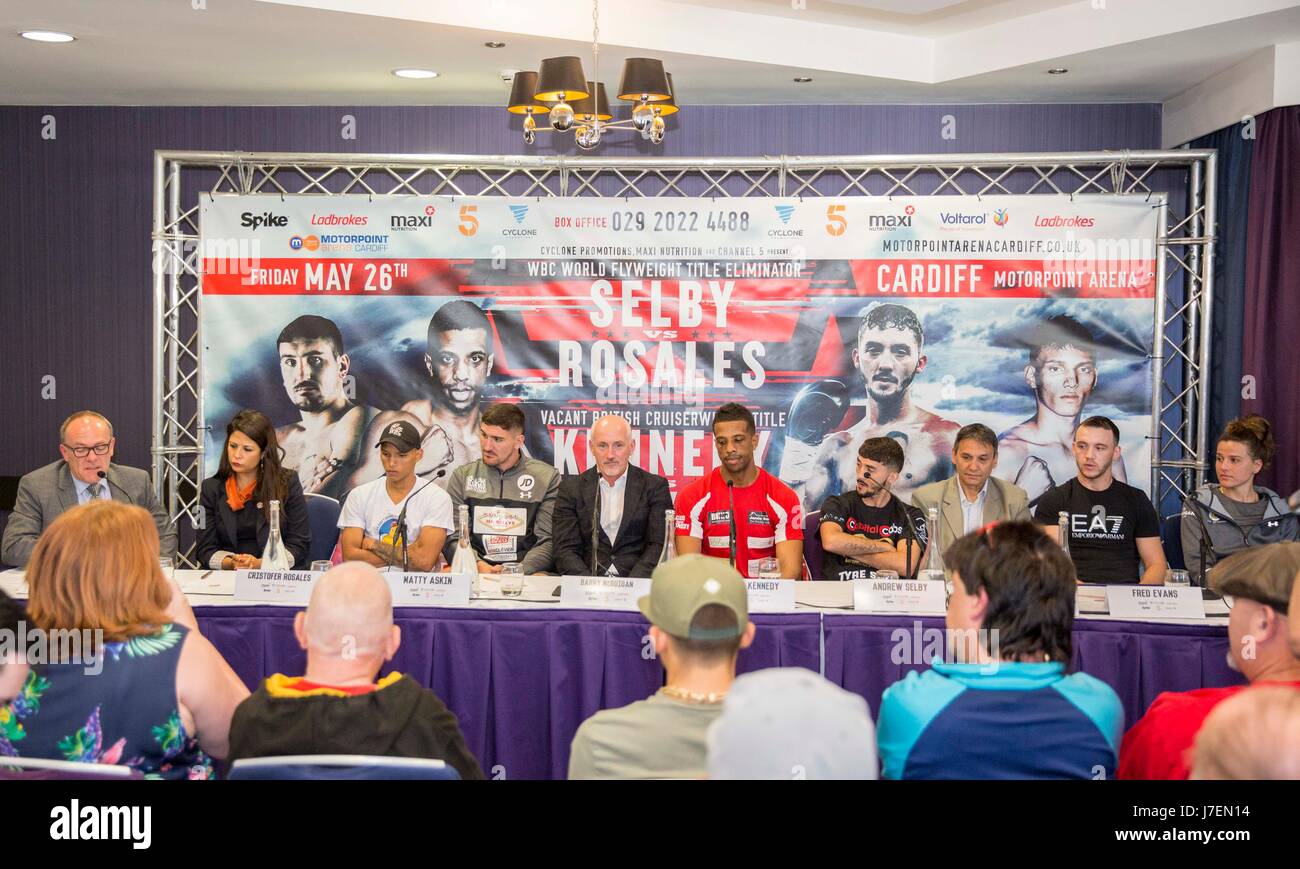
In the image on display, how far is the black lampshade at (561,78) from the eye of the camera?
3.50 metres

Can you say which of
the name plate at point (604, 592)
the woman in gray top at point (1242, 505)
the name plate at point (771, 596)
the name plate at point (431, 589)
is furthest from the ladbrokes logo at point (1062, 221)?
the name plate at point (431, 589)

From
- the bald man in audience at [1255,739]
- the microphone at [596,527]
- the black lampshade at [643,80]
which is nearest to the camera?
the bald man in audience at [1255,739]

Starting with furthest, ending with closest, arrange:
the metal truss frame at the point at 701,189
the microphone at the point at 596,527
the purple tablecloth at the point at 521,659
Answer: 1. the metal truss frame at the point at 701,189
2. the microphone at the point at 596,527
3. the purple tablecloth at the point at 521,659

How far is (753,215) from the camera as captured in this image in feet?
16.8

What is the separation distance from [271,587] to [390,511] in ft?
2.47

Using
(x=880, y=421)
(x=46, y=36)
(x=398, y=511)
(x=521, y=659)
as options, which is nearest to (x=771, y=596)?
(x=521, y=659)

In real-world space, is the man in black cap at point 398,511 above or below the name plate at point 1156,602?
above

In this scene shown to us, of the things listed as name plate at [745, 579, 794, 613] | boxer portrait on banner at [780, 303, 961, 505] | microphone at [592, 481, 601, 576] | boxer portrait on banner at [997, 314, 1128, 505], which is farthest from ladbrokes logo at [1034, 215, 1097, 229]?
name plate at [745, 579, 794, 613]

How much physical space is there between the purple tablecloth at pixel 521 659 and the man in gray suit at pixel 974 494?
1.20 metres

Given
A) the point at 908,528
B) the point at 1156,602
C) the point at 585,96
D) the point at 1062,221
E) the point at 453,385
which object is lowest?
the point at 1156,602

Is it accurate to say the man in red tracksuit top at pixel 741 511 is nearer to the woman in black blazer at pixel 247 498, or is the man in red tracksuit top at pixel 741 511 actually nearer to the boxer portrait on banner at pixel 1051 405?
the woman in black blazer at pixel 247 498

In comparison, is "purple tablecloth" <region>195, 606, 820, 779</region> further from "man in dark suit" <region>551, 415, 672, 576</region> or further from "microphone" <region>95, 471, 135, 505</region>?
"microphone" <region>95, 471, 135, 505</region>

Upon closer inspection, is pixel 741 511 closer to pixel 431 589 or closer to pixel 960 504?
pixel 960 504

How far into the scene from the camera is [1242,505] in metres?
4.10
